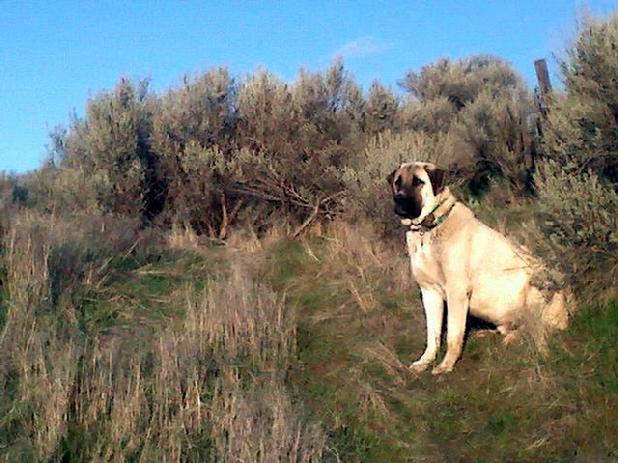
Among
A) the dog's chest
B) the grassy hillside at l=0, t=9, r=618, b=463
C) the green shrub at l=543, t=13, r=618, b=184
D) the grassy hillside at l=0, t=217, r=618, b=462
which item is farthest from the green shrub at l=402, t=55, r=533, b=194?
the dog's chest

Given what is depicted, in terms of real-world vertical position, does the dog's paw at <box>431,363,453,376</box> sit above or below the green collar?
below

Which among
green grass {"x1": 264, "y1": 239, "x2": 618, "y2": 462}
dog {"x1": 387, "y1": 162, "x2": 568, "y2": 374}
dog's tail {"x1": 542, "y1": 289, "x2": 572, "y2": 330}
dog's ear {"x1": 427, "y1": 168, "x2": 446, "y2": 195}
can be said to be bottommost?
green grass {"x1": 264, "y1": 239, "x2": 618, "y2": 462}

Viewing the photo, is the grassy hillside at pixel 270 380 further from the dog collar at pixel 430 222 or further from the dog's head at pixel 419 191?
the dog's head at pixel 419 191

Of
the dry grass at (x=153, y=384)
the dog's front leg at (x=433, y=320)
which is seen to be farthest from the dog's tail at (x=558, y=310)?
the dry grass at (x=153, y=384)

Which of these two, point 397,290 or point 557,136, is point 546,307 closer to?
point 557,136

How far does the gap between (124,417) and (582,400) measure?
2.64 meters

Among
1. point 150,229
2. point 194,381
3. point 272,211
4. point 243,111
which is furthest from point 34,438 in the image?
point 243,111

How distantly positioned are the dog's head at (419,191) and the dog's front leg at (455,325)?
→ 616mm

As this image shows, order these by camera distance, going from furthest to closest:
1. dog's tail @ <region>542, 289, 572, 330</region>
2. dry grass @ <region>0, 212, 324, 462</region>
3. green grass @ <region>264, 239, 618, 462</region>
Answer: dog's tail @ <region>542, 289, 572, 330</region> → green grass @ <region>264, 239, 618, 462</region> → dry grass @ <region>0, 212, 324, 462</region>

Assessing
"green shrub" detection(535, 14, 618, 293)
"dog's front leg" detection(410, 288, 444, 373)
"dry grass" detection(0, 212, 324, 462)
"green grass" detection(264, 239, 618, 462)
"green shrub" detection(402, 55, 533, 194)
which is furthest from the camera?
"green shrub" detection(402, 55, 533, 194)

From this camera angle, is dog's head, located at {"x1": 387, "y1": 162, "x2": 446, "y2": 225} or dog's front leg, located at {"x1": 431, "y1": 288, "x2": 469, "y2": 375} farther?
dog's head, located at {"x1": 387, "y1": 162, "x2": 446, "y2": 225}

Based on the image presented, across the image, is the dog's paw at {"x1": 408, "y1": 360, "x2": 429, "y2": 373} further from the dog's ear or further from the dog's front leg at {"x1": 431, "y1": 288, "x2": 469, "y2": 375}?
the dog's ear

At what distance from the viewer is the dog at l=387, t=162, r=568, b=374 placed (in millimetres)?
5750

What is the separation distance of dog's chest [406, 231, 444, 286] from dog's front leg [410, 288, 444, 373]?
0.39ft
